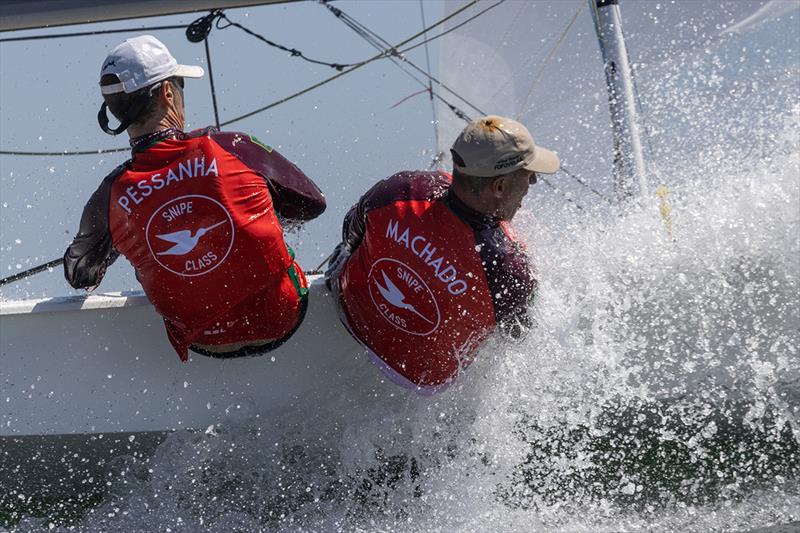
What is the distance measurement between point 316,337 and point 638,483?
82 cm

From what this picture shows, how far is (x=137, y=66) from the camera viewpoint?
7.34ft

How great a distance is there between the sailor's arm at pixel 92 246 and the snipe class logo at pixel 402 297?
1.92ft

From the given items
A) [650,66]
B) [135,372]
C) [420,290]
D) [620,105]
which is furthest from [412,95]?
[420,290]

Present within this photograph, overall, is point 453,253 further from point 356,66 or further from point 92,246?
point 356,66

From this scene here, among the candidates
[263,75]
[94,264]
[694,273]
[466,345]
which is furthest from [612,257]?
[263,75]

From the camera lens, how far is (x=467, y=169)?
210 centimetres

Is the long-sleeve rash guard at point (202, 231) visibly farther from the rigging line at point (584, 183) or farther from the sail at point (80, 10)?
the rigging line at point (584, 183)

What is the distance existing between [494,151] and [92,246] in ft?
2.98

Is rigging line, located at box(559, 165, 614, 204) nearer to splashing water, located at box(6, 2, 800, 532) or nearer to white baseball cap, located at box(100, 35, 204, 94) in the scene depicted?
splashing water, located at box(6, 2, 800, 532)

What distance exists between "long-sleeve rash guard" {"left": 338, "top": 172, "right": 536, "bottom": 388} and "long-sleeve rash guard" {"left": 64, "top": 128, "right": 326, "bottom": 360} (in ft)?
0.64

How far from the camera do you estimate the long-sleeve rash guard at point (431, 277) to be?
2121 mm

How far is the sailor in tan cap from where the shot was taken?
211cm

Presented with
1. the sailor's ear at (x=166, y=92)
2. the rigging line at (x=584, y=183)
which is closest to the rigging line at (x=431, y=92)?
the rigging line at (x=584, y=183)

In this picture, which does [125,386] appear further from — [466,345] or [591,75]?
[591,75]
